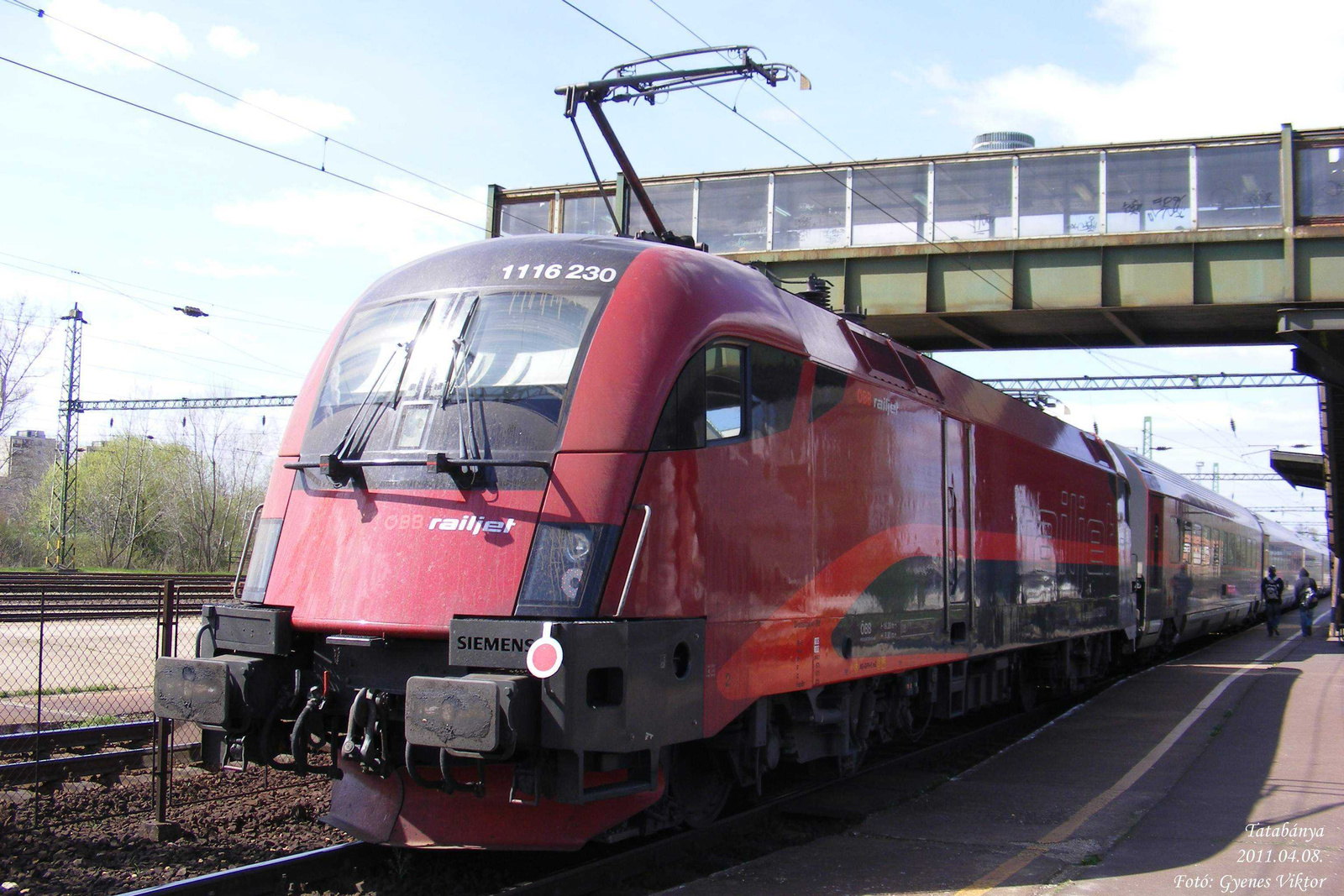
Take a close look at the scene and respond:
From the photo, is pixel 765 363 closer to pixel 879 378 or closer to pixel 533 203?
pixel 879 378

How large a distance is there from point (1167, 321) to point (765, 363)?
1514cm

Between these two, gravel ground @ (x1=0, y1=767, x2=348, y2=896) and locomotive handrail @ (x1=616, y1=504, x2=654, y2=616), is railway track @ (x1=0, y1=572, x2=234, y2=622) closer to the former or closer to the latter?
gravel ground @ (x1=0, y1=767, x2=348, y2=896)

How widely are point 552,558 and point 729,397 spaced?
1.44 meters

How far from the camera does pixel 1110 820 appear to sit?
23.5 feet

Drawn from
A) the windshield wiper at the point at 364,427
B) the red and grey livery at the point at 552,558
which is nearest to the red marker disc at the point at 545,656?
the red and grey livery at the point at 552,558

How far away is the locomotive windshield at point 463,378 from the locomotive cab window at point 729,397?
58 cm

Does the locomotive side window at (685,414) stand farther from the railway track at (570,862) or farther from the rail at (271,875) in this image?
the rail at (271,875)

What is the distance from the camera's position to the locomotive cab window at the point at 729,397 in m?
5.54

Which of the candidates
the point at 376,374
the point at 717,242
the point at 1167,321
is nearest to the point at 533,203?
the point at 717,242

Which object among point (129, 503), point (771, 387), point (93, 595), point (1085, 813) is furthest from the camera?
point (129, 503)

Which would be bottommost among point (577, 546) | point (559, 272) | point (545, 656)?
point (545, 656)

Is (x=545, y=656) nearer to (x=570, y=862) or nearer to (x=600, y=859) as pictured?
(x=600, y=859)

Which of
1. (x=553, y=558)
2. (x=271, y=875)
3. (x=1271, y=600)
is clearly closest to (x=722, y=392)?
(x=553, y=558)

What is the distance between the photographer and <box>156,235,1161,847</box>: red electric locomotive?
5.02m
